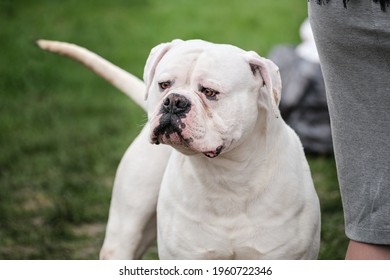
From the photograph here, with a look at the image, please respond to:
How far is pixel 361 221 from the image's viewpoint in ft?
13.0

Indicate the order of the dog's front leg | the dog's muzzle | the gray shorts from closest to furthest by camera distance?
the gray shorts
the dog's muzzle
the dog's front leg

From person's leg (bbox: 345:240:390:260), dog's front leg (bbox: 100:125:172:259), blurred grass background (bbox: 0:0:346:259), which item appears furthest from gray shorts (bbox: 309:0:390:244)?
blurred grass background (bbox: 0:0:346:259)

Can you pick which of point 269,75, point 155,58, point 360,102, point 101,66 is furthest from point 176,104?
point 101,66

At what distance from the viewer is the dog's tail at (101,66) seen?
4.99 metres

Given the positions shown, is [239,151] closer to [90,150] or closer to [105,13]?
[90,150]

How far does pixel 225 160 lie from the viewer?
4.16 meters

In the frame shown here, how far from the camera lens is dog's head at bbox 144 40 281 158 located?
151 inches

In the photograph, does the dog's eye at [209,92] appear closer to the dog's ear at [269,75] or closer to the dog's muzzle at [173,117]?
the dog's muzzle at [173,117]

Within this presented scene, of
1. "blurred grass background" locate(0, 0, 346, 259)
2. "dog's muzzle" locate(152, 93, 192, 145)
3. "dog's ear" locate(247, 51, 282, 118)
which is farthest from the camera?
"blurred grass background" locate(0, 0, 346, 259)

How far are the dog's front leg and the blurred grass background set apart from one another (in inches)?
50.4

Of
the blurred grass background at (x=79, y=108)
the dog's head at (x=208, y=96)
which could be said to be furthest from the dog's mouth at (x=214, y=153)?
the blurred grass background at (x=79, y=108)

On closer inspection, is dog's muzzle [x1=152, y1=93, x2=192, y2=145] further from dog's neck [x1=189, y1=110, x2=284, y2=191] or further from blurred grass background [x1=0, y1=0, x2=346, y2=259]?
blurred grass background [x1=0, y1=0, x2=346, y2=259]

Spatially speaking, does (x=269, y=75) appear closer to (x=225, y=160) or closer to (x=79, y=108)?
(x=225, y=160)

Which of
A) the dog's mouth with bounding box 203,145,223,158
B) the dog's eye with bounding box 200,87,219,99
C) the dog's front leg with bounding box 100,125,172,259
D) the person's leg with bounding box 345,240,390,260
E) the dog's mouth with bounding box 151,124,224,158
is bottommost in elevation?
the dog's front leg with bounding box 100,125,172,259
